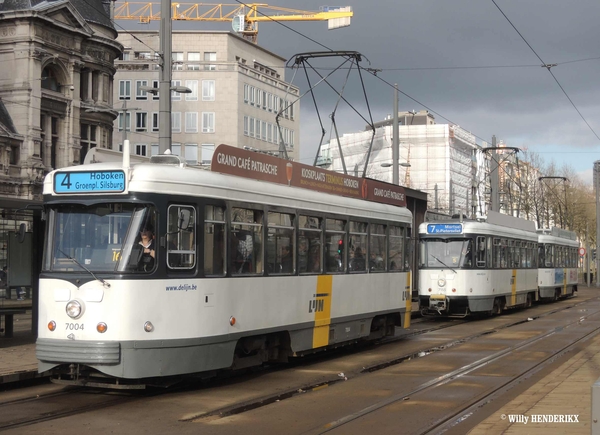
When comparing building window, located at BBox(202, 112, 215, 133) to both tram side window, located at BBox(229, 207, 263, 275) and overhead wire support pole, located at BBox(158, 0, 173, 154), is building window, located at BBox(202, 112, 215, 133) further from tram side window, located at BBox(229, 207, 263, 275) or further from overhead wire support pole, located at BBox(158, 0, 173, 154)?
tram side window, located at BBox(229, 207, 263, 275)

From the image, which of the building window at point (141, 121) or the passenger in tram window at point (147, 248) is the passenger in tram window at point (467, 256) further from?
the building window at point (141, 121)

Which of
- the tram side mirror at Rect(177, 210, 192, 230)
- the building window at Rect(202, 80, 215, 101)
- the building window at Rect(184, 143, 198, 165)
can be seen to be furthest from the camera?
the building window at Rect(184, 143, 198, 165)

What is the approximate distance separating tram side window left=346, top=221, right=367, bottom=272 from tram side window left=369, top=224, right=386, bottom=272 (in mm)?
320

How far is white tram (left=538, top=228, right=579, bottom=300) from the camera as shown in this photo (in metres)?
36.6

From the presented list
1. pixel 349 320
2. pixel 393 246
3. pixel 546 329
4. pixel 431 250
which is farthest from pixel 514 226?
pixel 349 320

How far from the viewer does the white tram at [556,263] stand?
3662cm

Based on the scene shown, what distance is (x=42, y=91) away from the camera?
172 ft

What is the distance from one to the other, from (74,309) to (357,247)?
22.3 feet

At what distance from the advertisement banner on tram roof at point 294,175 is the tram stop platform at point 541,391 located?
12.9ft

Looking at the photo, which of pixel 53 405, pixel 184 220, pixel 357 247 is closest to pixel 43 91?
pixel 357 247

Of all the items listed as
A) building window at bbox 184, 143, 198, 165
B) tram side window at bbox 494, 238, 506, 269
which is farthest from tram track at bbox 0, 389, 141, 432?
building window at bbox 184, 143, 198, 165

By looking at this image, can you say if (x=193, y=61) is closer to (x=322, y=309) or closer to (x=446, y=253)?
(x=446, y=253)

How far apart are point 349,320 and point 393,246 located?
2818 mm

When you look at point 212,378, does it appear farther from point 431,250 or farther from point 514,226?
point 514,226
